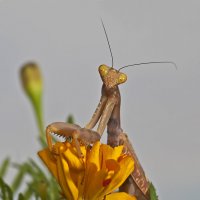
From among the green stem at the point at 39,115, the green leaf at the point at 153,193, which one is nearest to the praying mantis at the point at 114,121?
the green stem at the point at 39,115

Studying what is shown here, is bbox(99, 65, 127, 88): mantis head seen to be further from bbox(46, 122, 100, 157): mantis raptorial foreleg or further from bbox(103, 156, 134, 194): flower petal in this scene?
bbox(103, 156, 134, 194): flower petal

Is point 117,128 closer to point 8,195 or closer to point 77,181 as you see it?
point 77,181

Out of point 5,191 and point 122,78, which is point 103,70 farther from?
point 5,191

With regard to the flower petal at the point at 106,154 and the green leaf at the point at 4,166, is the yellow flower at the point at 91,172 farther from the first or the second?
the green leaf at the point at 4,166

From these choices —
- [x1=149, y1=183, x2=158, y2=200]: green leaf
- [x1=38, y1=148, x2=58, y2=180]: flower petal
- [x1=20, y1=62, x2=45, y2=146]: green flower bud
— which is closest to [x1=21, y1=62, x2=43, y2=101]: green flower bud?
[x1=20, y1=62, x2=45, y2=146]: green flower bud

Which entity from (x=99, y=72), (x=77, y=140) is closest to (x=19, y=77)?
(x=99, y=72)

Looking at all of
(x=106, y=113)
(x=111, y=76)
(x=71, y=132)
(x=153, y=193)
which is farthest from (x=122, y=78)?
(x=153, y=193)
